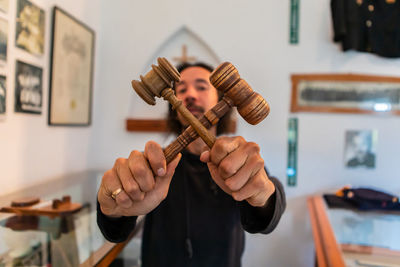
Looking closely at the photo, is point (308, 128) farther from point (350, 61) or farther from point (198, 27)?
point (198, 27)

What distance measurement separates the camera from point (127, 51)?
1.54 meters

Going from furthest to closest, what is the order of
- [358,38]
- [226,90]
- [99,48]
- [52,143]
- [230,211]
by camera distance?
[99,48]
[358,38]
[52,143]
[230,211]
[226,90]

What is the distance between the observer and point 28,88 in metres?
1.06

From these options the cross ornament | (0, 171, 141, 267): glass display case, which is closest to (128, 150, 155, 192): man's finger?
(0, 171, 141, 267): glass display case

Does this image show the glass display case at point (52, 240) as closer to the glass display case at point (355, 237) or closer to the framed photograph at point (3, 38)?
the framed photograph at point (3, 38)

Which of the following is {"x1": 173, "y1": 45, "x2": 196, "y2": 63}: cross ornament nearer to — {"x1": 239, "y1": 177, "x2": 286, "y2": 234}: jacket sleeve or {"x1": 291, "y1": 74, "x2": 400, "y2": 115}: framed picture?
{"x1": 291, "y1": 74, "x2": 400, "y2": 115}: framed picture

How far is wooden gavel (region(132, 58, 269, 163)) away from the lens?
0.41m

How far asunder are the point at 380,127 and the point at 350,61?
41 centimetres

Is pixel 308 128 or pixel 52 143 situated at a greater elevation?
pixel 308 128

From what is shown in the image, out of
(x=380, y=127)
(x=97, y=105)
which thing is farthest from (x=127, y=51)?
(x=380, y=127)

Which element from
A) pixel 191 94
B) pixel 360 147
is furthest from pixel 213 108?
pixel 360 147

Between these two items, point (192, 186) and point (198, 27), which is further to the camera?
point (198, 27)

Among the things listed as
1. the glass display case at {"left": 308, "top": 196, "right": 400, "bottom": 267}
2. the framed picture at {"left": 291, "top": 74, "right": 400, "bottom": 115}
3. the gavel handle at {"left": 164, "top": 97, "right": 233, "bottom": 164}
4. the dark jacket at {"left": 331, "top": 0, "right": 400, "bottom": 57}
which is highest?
the dark jacket at {"left": 331, "top": 0, "right": 400, "bottom": 57}

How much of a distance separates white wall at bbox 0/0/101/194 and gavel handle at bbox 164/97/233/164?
0.85 m
